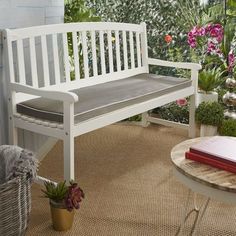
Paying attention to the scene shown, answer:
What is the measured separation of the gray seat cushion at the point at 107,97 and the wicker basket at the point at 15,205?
0.52 metres

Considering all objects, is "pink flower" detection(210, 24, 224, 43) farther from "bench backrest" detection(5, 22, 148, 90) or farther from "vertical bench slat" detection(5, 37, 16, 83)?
"vertical bench slat" detection(5, 37, 16, 83)

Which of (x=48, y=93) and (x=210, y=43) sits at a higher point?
(x=210, y=43)

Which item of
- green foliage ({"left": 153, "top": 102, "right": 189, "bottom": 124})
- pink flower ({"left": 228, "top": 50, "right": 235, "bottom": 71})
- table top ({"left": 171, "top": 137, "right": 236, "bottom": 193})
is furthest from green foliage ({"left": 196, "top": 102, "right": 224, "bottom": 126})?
table top ({"left": 171, "top": 137, "right": 236, "bottom": 193})

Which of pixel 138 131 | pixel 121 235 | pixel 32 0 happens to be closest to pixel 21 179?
pixel 121 235

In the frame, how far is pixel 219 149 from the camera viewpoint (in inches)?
71.2

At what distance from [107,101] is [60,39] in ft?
2.81

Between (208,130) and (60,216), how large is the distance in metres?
1.77

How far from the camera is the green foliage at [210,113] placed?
10.9ft

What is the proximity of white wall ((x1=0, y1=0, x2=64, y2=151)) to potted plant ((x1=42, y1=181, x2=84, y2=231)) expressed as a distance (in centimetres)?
66

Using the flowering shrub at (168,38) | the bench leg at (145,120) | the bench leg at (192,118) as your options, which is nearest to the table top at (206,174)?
the bench leg at (192,118)

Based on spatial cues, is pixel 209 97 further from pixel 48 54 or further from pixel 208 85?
pixel 48 54

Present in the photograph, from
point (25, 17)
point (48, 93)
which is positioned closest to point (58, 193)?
point (48, 93)

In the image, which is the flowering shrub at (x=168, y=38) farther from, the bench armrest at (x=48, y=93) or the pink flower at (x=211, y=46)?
the bench armrest at (x=48, y=93)

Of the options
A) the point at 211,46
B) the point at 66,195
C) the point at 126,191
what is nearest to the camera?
the point at 66,195
